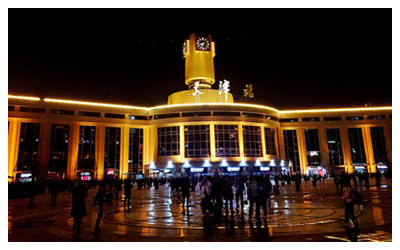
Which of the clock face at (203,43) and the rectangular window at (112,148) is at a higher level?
the clock face at (203,43)

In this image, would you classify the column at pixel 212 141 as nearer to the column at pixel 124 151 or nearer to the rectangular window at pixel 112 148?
the column at pixel 124 151

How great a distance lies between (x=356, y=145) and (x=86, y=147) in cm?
6730

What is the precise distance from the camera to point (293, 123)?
67.3 meters

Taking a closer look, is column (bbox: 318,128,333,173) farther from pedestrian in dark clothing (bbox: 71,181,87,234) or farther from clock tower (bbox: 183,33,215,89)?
pedestrian in dark clothing (bbox: 71,181,87,234)

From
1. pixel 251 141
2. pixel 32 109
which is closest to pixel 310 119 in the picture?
pixel 251 141

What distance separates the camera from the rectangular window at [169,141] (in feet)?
182

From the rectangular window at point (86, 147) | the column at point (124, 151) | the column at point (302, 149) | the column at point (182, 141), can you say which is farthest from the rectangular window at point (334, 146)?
the rectangular window at point (86, 147)

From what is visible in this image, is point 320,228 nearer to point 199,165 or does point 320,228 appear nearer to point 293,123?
point 199,165

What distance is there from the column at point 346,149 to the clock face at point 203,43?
139 feet

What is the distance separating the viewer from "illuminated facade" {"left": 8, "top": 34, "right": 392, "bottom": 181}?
51.5 meters

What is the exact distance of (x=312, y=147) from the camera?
66.4 meters

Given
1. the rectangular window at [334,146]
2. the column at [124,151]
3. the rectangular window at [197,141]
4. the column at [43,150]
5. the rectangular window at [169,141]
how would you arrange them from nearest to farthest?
the column at [43,150], the rectangular window at [197,141], the rectangular window at [169,141], the column at [124,151], the rectangular window at [334,146]

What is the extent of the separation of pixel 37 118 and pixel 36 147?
6.08 metres

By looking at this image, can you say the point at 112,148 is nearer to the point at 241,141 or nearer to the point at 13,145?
the point at 13,145
